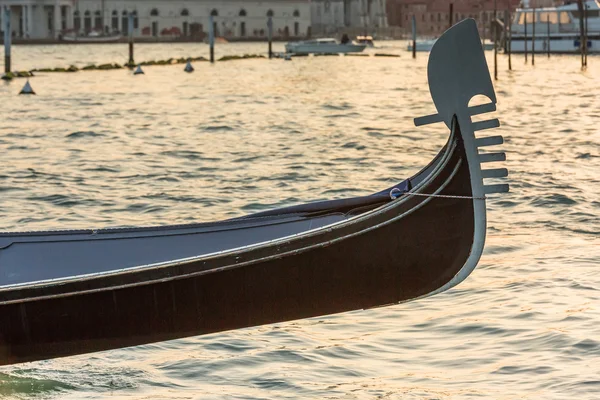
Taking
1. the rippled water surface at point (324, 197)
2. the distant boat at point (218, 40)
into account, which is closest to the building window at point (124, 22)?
the distant boat at point (218, 40)

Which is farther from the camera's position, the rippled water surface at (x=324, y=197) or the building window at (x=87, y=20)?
the building window at (x=87, y=20)

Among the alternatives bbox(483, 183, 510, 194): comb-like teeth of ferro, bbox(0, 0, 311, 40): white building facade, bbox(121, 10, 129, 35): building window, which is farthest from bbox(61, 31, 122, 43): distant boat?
bbox(483, 183, 510, 194): comb-like teeth of ferro

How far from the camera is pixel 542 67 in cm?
4547

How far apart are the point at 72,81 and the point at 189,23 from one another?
72043mm

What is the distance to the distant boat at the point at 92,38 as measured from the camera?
98.6 metres

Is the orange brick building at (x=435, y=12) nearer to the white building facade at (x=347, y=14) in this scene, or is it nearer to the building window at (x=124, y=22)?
the white building facade at (x=347, y=14)

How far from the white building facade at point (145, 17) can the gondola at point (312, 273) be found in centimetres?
9597

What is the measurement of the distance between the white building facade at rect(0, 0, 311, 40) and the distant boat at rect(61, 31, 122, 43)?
23.5 inches

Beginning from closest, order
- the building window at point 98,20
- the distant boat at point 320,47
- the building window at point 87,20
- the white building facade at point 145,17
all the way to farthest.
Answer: the distant boat at point 320,47
the white building facade at point 145,17
the building window at point 98,20
the building window at point 87,20

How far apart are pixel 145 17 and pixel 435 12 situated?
3133 cm

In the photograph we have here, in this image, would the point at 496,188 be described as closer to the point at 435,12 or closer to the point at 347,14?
the point at 347,14

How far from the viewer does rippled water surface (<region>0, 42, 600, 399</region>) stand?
638 centimetres

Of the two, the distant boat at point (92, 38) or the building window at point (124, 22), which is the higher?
the building window at point (124, 22)

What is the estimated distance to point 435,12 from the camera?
125 metres
